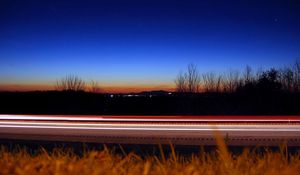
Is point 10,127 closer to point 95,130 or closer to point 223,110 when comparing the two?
point 95,130

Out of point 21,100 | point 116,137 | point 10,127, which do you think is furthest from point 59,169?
point 21,100

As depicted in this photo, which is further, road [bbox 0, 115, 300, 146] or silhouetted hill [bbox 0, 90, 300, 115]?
silhouetted hill [bbox 0, 90, 300, 115]

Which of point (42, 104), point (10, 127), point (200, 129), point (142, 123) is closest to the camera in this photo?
point (200, 129)

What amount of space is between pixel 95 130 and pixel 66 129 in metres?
1.27

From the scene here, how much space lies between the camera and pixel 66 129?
61.5ft

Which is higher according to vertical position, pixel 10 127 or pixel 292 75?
pixel 292 75

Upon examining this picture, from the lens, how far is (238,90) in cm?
3831

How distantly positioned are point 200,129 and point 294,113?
18.7 m

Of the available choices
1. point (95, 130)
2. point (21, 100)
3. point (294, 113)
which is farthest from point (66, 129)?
point (21, 100)

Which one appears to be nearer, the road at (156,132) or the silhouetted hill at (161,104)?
the road at (156,132)

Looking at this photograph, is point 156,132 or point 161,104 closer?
point 156,132

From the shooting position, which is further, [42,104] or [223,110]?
[42,104]

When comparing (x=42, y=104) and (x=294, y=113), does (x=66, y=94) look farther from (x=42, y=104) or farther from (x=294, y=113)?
(x=294, y=113)

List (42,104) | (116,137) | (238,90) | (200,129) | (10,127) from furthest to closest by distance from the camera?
(42,104) < (238,90) < (10,127) < (200,129) < (116,137)
